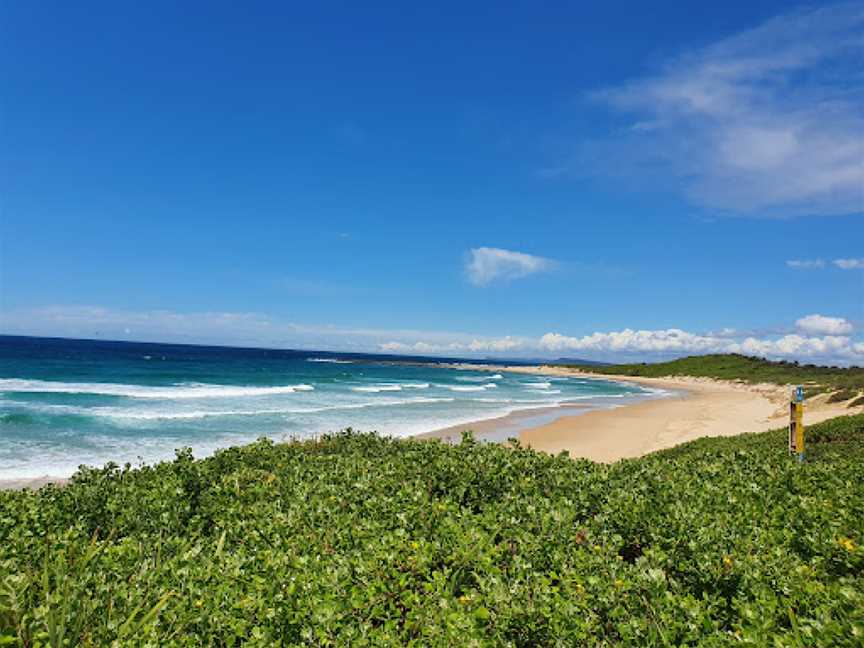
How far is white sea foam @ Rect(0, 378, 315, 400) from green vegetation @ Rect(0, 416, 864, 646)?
3866 centimetres

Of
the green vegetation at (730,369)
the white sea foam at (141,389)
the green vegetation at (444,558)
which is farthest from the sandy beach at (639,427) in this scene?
the green vegetation at (730,369)

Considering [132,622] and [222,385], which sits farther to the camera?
[222,385]

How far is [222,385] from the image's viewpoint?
53062mm

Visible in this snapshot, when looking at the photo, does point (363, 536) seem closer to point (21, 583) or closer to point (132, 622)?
point (132, 622)

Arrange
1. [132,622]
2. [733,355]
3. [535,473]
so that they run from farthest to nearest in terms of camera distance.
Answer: [733,355], [535,473], [132,622]

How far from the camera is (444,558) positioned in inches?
160

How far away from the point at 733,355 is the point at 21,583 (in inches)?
5551

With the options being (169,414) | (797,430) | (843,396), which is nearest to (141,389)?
(169,414)

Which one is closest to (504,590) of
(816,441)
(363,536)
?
(363,536)

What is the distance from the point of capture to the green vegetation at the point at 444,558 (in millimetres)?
3064

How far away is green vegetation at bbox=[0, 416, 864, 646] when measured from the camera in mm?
3064

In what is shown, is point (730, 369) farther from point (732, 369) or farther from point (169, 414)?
point (169, 414)

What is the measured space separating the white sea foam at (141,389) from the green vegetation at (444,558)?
38663 mm

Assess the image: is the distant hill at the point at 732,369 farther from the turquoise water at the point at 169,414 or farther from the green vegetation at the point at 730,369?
the turquoise water at the point at 169,414
